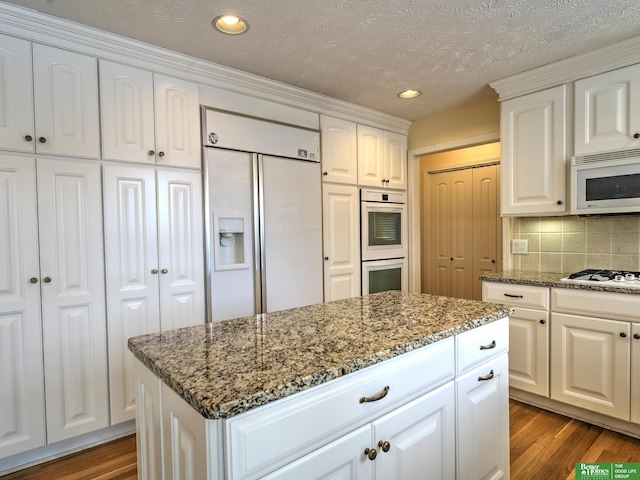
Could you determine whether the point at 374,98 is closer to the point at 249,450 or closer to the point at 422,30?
the point at 422,30

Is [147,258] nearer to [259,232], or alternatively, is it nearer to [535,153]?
[259,232]

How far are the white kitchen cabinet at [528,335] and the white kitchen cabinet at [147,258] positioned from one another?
7.14ft

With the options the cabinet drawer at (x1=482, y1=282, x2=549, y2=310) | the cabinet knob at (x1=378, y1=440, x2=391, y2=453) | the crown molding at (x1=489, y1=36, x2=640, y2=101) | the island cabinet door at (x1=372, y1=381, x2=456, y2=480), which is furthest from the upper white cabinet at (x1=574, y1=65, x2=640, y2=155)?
the cabinet knob at (x1=378, y1=440, x2=391, y2=453)

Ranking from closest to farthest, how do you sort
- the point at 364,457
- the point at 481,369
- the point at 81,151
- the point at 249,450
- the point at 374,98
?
the point at 249,450
the point at 364,457
the point at 481,369
the point at 81,151
the point at 374,98

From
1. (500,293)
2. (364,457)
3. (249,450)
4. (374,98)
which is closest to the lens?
(249,450)

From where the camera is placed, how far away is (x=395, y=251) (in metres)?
3.67

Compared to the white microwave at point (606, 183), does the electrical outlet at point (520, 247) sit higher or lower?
lower

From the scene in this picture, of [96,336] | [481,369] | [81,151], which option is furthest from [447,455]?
[81,151]

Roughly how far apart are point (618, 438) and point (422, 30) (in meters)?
2.64

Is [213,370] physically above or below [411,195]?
below

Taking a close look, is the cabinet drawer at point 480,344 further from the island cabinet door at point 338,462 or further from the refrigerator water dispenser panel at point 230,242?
the refrigerator water dispenser panel at point 230,242

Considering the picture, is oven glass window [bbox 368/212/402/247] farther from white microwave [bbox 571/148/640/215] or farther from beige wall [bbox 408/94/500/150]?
white microwave [bbox 571/148/640/215]

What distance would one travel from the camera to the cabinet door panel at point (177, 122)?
2.26 metres

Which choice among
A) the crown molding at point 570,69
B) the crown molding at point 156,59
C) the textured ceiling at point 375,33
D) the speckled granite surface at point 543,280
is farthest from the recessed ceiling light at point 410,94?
the speckled granite surface at point 543,280
